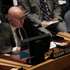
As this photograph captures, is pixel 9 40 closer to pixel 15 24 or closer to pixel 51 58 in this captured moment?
pixel 15 24

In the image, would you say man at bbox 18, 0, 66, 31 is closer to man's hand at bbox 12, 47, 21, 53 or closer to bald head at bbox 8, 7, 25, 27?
bald head at bbox 8, 7, 25, 27

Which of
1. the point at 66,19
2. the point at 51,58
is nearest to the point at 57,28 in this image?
the point at 66,19

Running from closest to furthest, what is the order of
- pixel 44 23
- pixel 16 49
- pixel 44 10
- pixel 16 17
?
1. pixel 16 49
2. pixel 16 17
3. pixel 44 23
4. pixel 44 10

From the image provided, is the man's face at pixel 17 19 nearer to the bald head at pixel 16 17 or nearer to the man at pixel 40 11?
the bald head at pixel 16 17

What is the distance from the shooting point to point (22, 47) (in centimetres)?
176

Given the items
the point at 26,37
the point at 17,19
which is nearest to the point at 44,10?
the point at 17,19

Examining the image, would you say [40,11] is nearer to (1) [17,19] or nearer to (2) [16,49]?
(1) [17,19]

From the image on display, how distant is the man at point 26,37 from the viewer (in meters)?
1.70

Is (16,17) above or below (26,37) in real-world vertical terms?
above

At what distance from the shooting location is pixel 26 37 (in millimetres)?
1859

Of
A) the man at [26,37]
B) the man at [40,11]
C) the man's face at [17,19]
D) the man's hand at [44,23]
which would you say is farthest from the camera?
the man at [40,11]

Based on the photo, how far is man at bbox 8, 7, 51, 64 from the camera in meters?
1.70

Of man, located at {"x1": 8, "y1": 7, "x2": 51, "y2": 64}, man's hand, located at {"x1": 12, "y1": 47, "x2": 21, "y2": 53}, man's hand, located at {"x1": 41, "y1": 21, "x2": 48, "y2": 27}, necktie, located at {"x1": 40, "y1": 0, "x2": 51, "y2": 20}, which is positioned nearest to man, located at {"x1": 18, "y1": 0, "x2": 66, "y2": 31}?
necktie, located at {"x1": 40, "y1": 0, "x2": 51, "y2": 20}

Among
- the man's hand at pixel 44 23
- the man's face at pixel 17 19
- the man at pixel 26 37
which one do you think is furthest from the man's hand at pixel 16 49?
the man's hand at pixel 44 23
